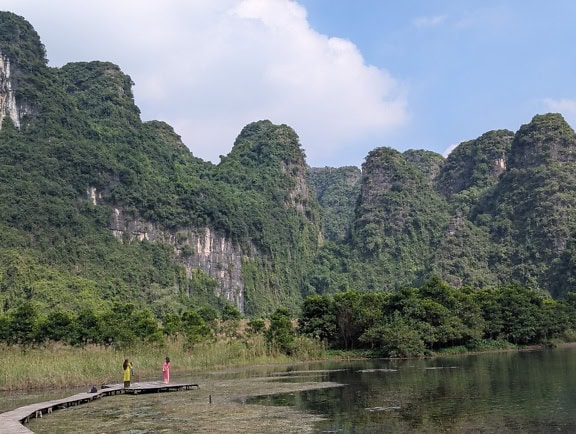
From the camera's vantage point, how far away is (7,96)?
3162 inches

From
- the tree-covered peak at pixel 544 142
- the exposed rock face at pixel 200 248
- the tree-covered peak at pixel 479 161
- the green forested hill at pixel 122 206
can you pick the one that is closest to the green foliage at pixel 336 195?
the green forested hill at pixel 122 206

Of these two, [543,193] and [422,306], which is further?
[543,193]

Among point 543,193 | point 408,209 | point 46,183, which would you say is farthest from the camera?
point 408,209

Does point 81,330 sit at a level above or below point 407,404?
above

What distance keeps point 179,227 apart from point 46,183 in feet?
63.7

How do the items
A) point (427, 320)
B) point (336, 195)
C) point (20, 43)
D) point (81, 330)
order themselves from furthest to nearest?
point (336, 195), point (20, 43), point (427, 320), point (81, 330)

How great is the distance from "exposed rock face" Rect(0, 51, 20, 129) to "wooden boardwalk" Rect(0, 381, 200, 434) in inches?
2605

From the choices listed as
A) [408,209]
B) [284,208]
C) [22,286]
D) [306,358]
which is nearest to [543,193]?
[408,209]

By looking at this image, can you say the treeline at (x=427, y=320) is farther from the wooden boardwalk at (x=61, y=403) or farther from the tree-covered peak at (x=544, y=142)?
the tree-covered peak at (x=544, y=142)

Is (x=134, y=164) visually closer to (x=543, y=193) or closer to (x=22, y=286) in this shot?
(x=22, y=286)

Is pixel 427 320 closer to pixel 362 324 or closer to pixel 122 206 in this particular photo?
pixel 362 324

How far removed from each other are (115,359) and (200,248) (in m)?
61.6

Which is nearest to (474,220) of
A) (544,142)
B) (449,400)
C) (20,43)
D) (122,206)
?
(544,142)

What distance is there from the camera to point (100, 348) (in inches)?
1239
